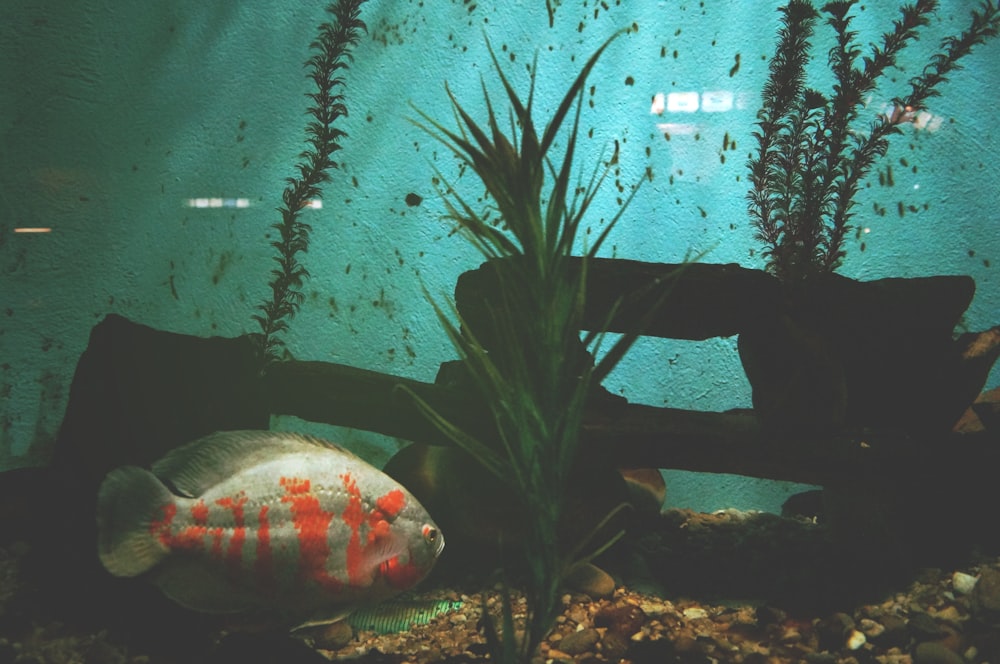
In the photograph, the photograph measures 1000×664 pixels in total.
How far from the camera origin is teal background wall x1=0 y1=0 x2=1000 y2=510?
379 centimetres

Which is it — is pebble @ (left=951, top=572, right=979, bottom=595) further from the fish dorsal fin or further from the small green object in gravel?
the fish dorsal fin

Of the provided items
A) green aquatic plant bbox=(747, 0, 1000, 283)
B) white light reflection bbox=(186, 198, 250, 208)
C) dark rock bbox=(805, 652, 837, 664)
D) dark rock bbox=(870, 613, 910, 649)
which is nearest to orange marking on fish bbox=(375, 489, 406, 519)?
dark rock bbox=(805, 652, 837, 664)

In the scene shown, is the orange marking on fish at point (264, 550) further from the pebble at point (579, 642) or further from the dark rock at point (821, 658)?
the dark rock at point (821, 658)

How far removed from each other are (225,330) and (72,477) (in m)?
1.51

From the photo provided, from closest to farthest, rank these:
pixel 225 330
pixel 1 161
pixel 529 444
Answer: pixel 529 444 < pixel 1 161 < pixel 225 330

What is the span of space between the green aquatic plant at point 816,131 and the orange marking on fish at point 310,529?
2.53 metres

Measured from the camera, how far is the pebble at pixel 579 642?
A: 84.2 inches

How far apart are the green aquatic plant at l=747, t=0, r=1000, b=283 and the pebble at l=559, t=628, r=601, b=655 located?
200 centimetres

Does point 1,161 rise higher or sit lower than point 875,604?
higher

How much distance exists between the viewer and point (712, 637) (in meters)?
2.27

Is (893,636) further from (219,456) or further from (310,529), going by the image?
(219,456)

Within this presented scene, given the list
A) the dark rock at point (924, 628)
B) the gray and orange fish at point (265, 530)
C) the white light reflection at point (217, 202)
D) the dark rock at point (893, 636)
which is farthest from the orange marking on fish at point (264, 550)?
the white light reflection at point (217, 202)

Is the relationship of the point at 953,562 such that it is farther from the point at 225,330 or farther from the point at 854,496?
the point at 225,330

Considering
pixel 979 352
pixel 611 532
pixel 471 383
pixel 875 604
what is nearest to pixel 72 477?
pixel 471 383
